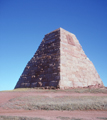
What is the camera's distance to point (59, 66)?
1174 centimetres

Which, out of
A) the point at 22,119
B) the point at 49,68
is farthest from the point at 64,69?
the point at 22,119

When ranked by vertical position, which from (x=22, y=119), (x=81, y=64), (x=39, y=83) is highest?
(x=81, y=64)

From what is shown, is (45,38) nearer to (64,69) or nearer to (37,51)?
(37,51)

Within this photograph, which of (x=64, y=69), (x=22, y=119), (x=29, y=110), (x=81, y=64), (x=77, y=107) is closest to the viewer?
(x=22, y=119)

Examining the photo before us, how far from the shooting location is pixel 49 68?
497 inches

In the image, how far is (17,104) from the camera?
7109mm

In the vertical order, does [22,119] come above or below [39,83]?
below

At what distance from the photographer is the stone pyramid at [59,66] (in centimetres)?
1165

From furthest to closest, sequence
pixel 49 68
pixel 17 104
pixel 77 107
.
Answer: pixel 49 68 → pixel 17 104 → pixel 77 107

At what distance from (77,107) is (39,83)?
23.0 ft

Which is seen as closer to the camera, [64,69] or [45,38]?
[64,69]

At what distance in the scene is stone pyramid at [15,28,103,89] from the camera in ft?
Answer: 38.2

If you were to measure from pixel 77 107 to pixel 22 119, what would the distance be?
7.62ft

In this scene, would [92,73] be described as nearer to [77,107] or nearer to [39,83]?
[39,83]
